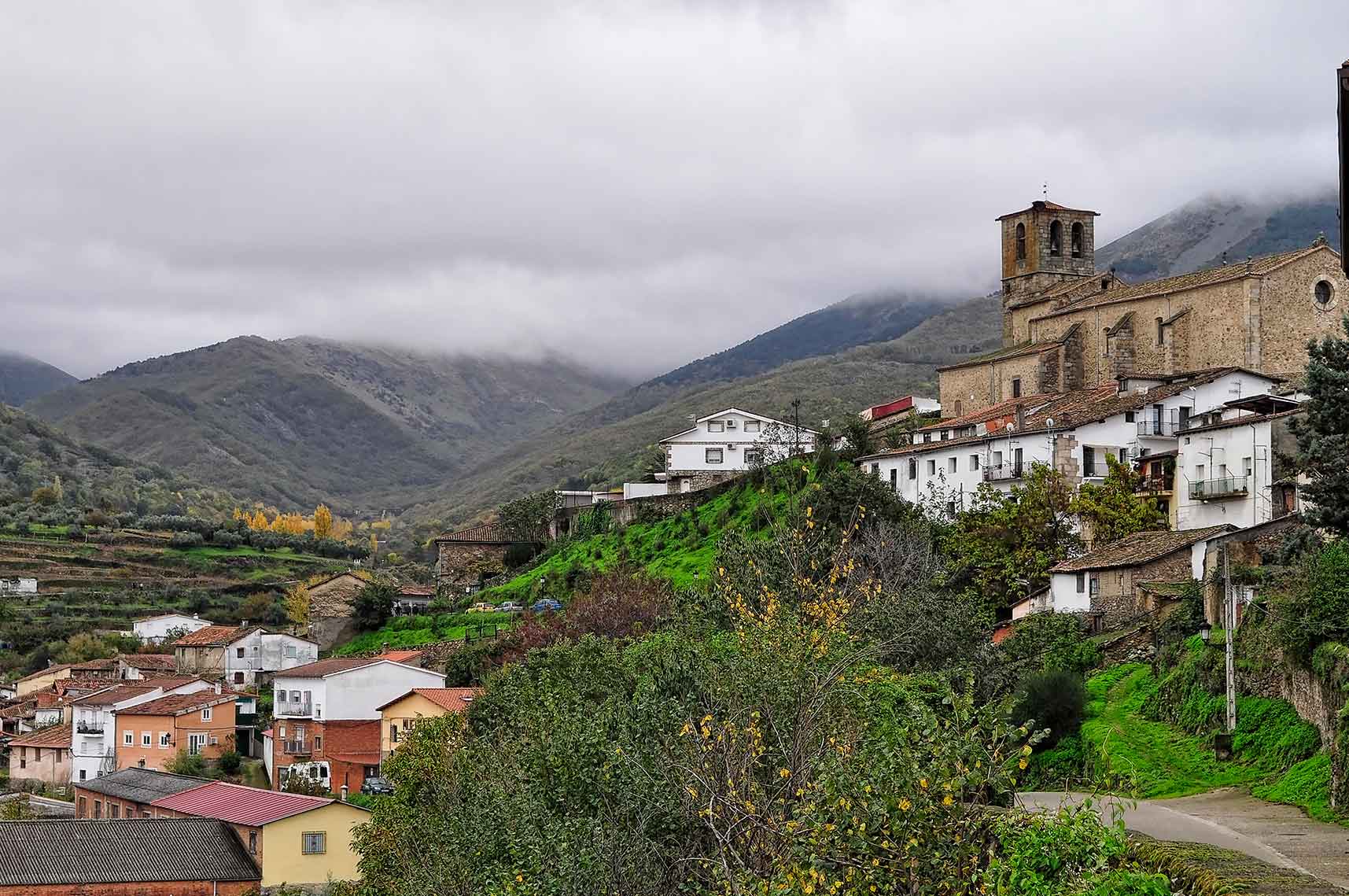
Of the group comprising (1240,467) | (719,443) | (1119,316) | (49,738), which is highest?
(1119,316)

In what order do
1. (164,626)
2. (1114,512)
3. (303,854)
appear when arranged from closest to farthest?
1. (1114,512)
2. (303,854)
3. (164,626)

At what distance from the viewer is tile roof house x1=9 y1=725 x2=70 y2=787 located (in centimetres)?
7681

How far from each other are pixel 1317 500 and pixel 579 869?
2034 cm

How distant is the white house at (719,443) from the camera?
89.9m

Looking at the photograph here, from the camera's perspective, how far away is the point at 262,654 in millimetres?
86750

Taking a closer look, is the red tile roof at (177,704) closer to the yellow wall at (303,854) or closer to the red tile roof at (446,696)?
the red tile roof at (446,696)

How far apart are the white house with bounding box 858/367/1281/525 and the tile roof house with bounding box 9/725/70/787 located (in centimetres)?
Result: 4133

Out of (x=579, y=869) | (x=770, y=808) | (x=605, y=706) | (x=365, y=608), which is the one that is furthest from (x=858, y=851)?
(x=365, y=608)

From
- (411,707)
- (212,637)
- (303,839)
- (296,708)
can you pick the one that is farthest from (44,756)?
(303,839)

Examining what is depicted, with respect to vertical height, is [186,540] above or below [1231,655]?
above

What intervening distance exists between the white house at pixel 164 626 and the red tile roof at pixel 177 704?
884 inches

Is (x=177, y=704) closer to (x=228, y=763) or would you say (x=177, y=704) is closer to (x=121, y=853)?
(x=228, y=763)

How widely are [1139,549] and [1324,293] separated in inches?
899

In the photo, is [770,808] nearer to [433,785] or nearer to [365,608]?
[433,785]
